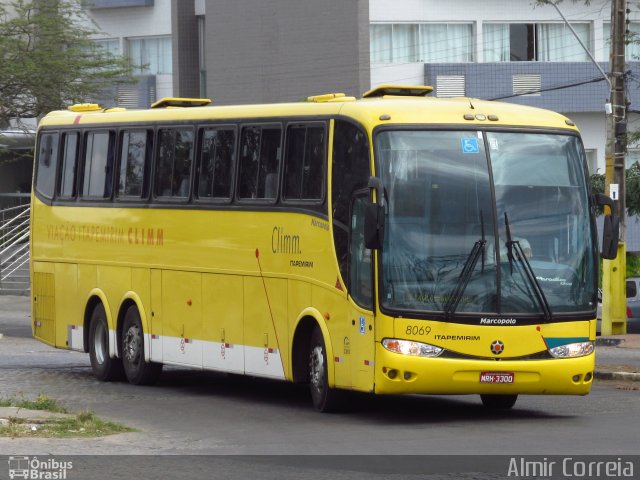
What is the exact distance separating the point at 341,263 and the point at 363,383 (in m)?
1.35

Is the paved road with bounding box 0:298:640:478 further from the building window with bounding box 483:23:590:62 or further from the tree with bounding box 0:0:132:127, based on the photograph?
the building window with bounding box 483:23:590:62

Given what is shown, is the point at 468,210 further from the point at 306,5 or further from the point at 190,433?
the point at 306,5

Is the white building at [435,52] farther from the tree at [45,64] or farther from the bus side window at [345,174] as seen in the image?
the bus side window at [345,174]

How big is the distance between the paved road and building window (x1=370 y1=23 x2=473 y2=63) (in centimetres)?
2352

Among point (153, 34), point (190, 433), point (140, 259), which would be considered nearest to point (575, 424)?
point (190, 433)

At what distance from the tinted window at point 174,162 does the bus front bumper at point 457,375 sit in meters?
5.33

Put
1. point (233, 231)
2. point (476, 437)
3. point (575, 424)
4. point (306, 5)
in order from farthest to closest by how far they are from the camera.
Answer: point (306, 5)
point (233, 231)
point (575, 424)
point (476, 437)

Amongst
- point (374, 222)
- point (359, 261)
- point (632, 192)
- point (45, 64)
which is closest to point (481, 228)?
point (374, 222)

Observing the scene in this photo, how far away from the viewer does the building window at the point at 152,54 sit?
49250mm

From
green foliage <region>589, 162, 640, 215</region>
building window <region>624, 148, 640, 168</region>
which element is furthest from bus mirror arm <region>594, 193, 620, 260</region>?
building window <region>624, 148, 640, 168</region>

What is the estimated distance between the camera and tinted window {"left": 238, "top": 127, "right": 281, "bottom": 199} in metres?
17.1

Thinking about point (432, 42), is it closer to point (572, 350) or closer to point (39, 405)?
point (572, 350)

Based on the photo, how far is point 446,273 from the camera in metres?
14.6

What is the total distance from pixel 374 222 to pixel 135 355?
22.0ft
